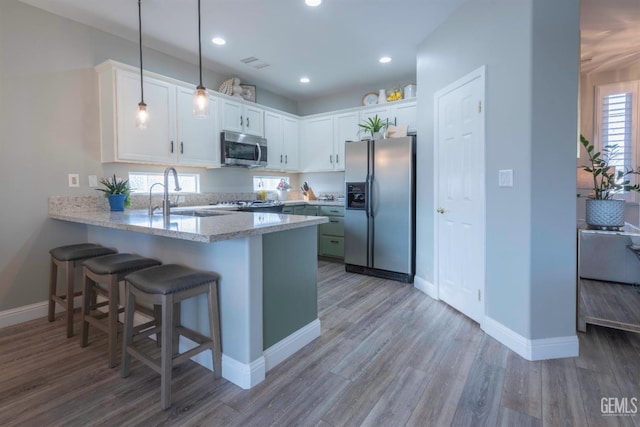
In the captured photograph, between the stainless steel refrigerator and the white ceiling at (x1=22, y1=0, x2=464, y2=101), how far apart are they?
107 cm

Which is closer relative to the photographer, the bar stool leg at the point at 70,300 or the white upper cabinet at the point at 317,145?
the bar stool leg at the point at 70,300

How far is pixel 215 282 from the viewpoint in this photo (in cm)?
182

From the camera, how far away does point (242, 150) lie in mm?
4320

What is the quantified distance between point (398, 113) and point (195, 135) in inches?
106

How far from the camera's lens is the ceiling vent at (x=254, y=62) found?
12.9 feet

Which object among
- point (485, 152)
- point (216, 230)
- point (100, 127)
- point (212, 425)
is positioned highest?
point (100, 127)

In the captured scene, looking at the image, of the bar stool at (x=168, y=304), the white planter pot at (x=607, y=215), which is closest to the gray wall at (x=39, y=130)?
the bar stool at (x=168, y=304)

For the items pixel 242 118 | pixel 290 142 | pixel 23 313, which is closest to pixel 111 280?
pixel 23 313

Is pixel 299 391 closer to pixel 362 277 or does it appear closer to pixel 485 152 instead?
pixel 485 152

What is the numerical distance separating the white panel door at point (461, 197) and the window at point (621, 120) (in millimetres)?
2026

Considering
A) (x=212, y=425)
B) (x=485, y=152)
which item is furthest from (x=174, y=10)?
(x=212, y=425)

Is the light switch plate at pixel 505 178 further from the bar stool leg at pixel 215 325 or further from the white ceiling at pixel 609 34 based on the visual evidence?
the bar stool leg at pixel 215 325

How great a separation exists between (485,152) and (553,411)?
5.51ft

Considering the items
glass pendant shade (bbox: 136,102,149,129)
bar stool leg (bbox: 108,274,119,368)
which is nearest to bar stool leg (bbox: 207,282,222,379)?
bar stool leg (bbox: 108,274,119,368)
